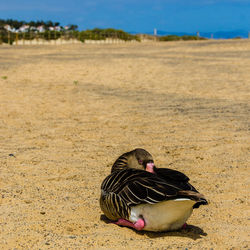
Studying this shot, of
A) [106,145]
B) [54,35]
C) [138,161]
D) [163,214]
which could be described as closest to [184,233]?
[163,214]

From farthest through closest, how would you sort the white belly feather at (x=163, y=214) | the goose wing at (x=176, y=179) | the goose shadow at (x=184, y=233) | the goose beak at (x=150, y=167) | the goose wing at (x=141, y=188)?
the goose beak at (x=150, y=167)
the goose shadow at (x=184, y=233)
the goose wing at (x=176, y=179)
the white belly feather at (x=163, y=214)
the goose wing at (x=141, y=188)

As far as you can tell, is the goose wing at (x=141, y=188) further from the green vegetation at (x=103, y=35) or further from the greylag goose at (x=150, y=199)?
the green vegetation at (x=103, y=35)

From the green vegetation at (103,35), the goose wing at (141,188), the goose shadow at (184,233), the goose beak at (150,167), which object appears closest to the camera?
the goose wing at (141,188)

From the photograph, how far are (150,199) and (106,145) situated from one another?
161 inches

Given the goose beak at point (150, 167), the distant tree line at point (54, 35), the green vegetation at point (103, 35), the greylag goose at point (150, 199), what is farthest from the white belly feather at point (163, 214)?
the green vegetation at point (103, 35)

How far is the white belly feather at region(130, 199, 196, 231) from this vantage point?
3.65m

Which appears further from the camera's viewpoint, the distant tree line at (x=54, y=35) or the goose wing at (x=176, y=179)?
the distant tree line at (x=54, y=35)

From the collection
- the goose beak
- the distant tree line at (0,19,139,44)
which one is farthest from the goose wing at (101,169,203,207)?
the distant tree line at (0,19,139,44)

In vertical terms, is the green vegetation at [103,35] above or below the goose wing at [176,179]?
above

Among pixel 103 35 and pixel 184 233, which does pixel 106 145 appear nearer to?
pixel 184 233

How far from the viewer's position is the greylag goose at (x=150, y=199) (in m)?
3.57

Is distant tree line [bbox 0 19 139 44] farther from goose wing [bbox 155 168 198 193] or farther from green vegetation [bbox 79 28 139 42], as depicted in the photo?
goose wing [bbox 155 168 198 193]

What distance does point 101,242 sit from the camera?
12.7 feet

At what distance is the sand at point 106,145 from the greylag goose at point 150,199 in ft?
0.59
